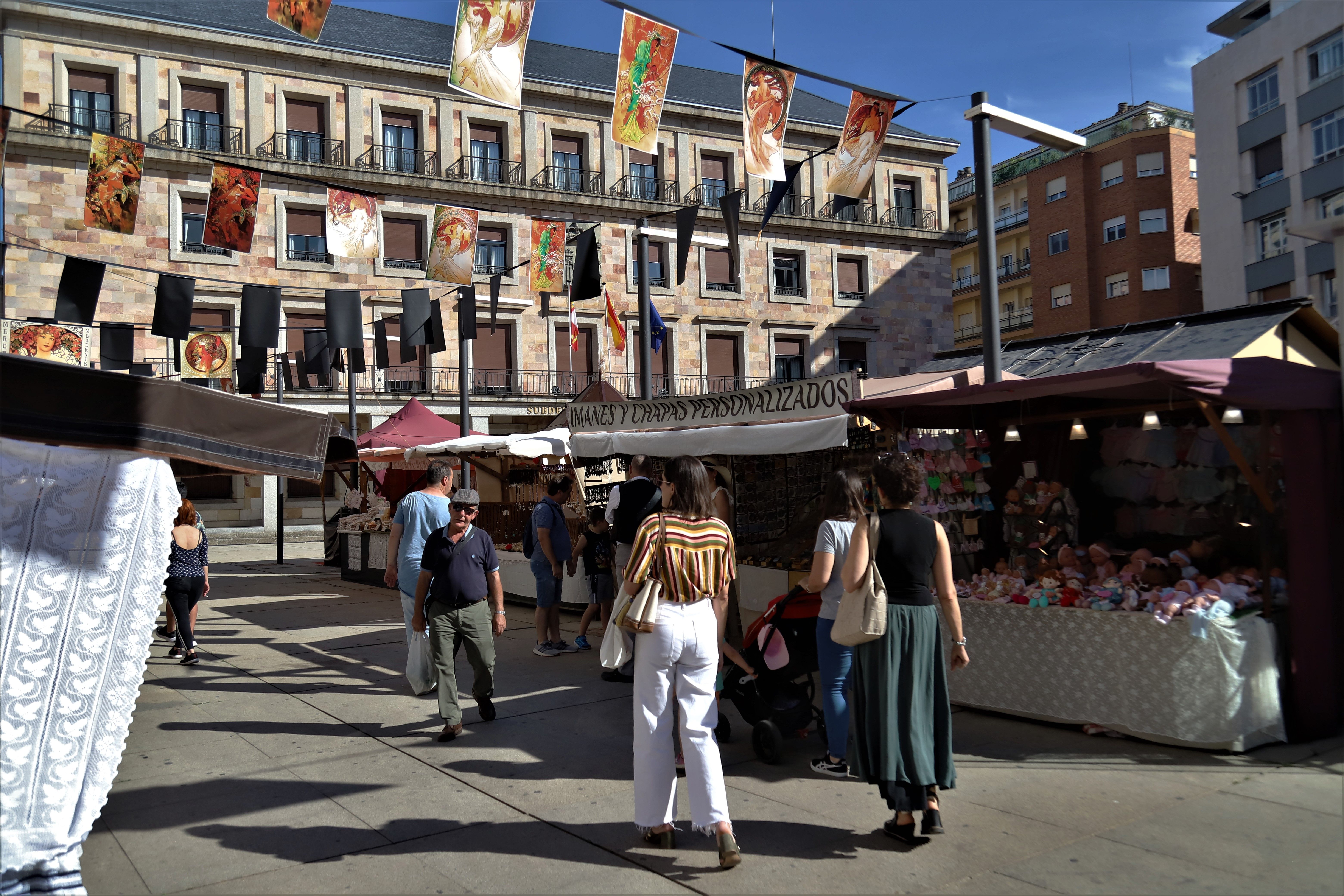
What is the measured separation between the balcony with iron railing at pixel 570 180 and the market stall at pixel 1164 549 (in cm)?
2958

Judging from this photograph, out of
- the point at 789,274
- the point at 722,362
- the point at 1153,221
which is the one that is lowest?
the point at 722,362

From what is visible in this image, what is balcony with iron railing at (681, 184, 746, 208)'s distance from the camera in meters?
37.2

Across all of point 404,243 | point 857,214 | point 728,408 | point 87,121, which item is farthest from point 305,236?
point 728,408

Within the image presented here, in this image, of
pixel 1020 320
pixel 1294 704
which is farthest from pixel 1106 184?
pixel 1294 704

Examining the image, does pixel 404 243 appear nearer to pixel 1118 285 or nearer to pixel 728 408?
pixel 728 408

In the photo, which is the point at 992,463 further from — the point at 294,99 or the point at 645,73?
the point at 294,99

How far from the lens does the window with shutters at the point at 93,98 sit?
2903cm

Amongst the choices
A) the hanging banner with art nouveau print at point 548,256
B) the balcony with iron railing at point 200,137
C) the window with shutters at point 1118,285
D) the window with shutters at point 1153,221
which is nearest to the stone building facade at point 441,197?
the balcony with iron railing at point 200,137

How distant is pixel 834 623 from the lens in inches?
202

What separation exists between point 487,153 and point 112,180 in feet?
76.9

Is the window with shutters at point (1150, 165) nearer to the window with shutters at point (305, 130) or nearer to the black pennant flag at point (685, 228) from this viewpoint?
the window with shutters at point (305, 130)

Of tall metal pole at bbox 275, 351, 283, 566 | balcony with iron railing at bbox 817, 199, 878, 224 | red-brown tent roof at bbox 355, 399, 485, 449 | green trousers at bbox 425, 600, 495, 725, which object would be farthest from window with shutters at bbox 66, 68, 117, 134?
green trousers at bbox 425, 600, 495, 725

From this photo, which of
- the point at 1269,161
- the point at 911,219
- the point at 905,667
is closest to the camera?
the point at 905,667

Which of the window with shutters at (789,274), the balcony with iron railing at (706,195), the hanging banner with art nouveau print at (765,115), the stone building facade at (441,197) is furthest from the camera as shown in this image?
the window with shutters at (789,274)
